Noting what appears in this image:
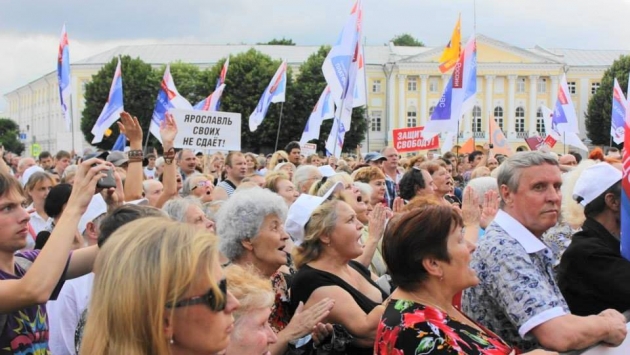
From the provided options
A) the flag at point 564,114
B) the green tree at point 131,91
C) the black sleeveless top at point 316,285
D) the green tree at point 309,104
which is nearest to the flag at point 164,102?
Answer: the flag at point 564,114

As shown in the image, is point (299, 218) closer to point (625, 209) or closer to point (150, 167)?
point (625, 209)

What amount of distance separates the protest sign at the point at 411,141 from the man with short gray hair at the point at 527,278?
14.3 metres

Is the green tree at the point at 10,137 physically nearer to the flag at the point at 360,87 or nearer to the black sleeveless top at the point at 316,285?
the flag at the point at 360,87

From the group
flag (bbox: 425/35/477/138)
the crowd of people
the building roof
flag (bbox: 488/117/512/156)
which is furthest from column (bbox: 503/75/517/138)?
Result: the crowd of people

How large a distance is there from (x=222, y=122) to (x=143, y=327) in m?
9.16

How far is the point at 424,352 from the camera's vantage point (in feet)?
8.88

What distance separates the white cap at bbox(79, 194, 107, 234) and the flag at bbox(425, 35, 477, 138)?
1013 centimetres

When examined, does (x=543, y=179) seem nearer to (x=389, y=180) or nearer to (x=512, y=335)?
(x=512, y=335)

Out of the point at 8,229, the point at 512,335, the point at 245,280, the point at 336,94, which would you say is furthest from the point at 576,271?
the point at 336,94

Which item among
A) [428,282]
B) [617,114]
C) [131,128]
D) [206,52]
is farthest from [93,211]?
[206,52]

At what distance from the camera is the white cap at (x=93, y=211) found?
4551 millimetres

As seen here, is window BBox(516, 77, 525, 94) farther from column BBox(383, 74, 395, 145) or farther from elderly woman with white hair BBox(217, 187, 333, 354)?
elderly woman with white hair BBox(217, 187, 333, 354)

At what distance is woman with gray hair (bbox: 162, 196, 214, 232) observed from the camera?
482 centimetres

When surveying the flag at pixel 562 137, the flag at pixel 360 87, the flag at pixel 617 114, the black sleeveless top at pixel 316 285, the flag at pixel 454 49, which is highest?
the flag at pixel 454 49
